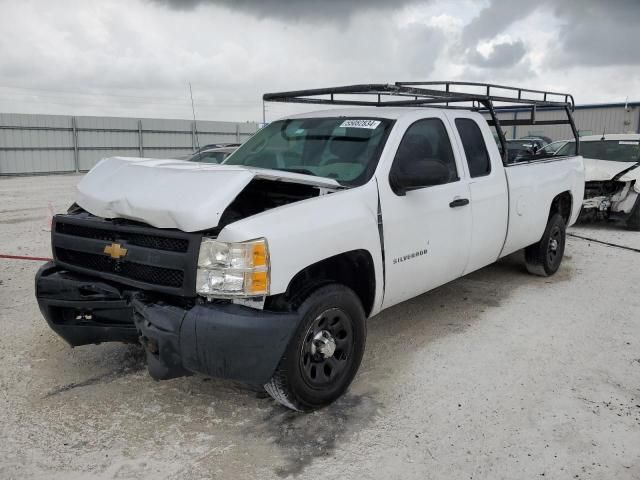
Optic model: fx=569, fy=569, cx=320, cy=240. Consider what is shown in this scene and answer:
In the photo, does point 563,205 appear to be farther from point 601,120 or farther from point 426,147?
point 601,120

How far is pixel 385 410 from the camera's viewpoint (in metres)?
3.51

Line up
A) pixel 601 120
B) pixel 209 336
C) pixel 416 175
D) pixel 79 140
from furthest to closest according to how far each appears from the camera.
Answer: pixel 601 120, pixel 79 140, pixel 416 175, pixel 209 336

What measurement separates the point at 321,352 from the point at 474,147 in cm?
255

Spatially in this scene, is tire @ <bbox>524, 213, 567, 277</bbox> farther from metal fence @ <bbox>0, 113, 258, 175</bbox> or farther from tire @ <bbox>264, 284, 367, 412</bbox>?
metal fence @ <bbox>0, 113, 258, 175</bbox>

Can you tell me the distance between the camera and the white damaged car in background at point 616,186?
992 centimetres

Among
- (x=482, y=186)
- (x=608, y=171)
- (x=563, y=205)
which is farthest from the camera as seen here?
(x=608, y=171)

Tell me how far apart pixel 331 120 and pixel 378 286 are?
1.47 metres

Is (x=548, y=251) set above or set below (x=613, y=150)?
below

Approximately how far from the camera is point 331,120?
452cm

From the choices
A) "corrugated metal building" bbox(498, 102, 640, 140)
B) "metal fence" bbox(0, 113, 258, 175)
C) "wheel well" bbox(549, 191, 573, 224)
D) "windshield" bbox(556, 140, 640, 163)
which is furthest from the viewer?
"corrugated metal building" bbox(498, 102, 640, 140)

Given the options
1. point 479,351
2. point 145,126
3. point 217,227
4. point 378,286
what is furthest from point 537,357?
point 145,126

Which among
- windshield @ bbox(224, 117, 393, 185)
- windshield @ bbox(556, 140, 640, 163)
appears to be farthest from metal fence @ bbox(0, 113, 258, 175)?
windshield @ bbox(224, 117, 393, 185)

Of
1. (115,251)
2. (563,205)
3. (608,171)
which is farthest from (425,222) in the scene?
(608,171)

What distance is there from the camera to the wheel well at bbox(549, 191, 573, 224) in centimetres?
662
